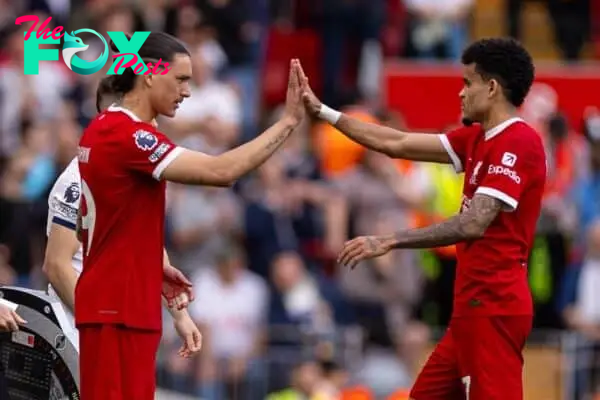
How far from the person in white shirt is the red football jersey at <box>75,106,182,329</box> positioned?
634mm

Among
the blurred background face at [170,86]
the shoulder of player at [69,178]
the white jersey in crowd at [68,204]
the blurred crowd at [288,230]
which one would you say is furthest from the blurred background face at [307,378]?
the blurred background face at [170,86]

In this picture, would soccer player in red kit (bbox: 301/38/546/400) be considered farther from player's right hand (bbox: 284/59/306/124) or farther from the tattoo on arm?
the tattoo on arm

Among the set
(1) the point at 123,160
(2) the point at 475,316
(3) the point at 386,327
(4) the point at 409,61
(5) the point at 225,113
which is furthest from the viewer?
(4) the point at 409,61

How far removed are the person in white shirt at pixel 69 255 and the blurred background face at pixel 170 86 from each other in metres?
0.70

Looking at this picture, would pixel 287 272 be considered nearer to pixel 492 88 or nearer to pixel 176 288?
pixel 176 288

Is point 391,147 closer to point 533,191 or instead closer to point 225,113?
point 533,191

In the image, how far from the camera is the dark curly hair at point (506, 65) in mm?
9227

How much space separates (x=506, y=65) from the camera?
9227 mm

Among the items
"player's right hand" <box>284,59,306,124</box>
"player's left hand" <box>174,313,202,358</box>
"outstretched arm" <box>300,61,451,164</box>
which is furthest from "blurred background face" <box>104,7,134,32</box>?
"player's right hand" <box>284,59,306,124</box>

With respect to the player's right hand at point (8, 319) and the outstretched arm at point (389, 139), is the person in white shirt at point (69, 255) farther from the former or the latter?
the outstretched arm at point (389, 139)

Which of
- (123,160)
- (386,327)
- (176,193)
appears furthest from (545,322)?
(123,160)

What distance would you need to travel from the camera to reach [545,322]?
15.5 m

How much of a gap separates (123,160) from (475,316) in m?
1.93

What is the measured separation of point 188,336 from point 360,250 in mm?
1078
